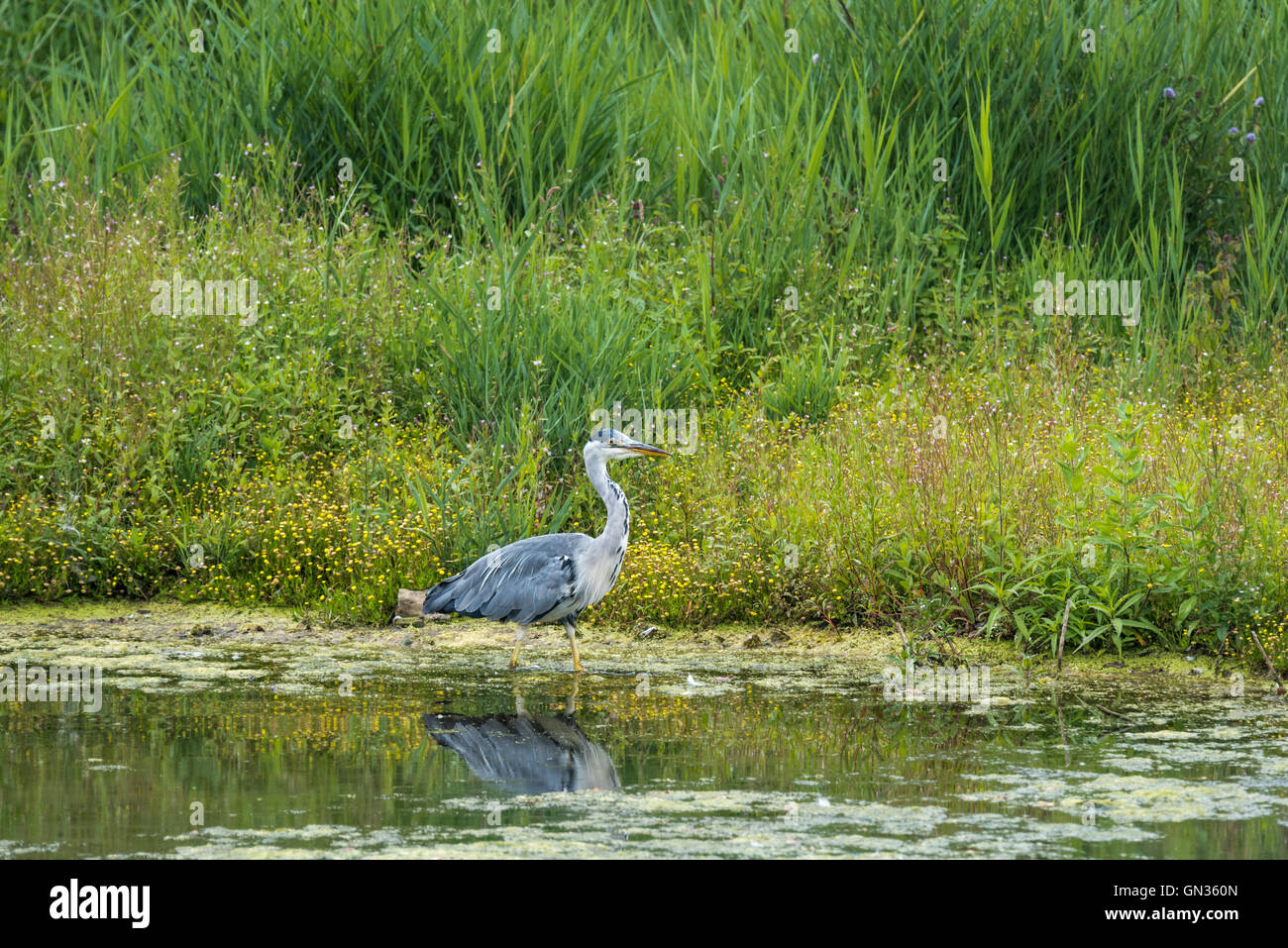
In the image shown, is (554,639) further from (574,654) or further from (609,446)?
(609,446)

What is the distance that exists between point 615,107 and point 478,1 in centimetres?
126

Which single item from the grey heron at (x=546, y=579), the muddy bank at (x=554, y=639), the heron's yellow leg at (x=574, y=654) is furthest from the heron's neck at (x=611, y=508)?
the muddy bank at (x=554, y=639)

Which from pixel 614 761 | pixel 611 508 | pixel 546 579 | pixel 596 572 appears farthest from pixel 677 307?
pixel 614 761

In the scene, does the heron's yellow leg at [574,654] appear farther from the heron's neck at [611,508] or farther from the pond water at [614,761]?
the heron's neck at [611,508]

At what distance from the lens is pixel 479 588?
7395mm

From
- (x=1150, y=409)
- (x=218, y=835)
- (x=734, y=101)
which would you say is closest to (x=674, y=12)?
(x=734, y=101)

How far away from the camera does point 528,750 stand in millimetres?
5879

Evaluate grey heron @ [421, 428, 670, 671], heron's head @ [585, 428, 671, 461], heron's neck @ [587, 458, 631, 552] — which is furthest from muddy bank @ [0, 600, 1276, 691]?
heron's head @ [585, 428, 671, 461]

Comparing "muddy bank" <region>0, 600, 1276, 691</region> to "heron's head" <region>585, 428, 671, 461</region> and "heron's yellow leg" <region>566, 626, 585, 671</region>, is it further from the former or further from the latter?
"heron's head" <region>585, 428, 671, 461</region>

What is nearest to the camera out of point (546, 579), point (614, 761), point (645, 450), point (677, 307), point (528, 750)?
point (614, 761)

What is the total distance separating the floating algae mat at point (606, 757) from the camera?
4.74 m

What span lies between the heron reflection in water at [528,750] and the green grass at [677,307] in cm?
185

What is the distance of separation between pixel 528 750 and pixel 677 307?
4.44m

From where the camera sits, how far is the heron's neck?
7297mm
